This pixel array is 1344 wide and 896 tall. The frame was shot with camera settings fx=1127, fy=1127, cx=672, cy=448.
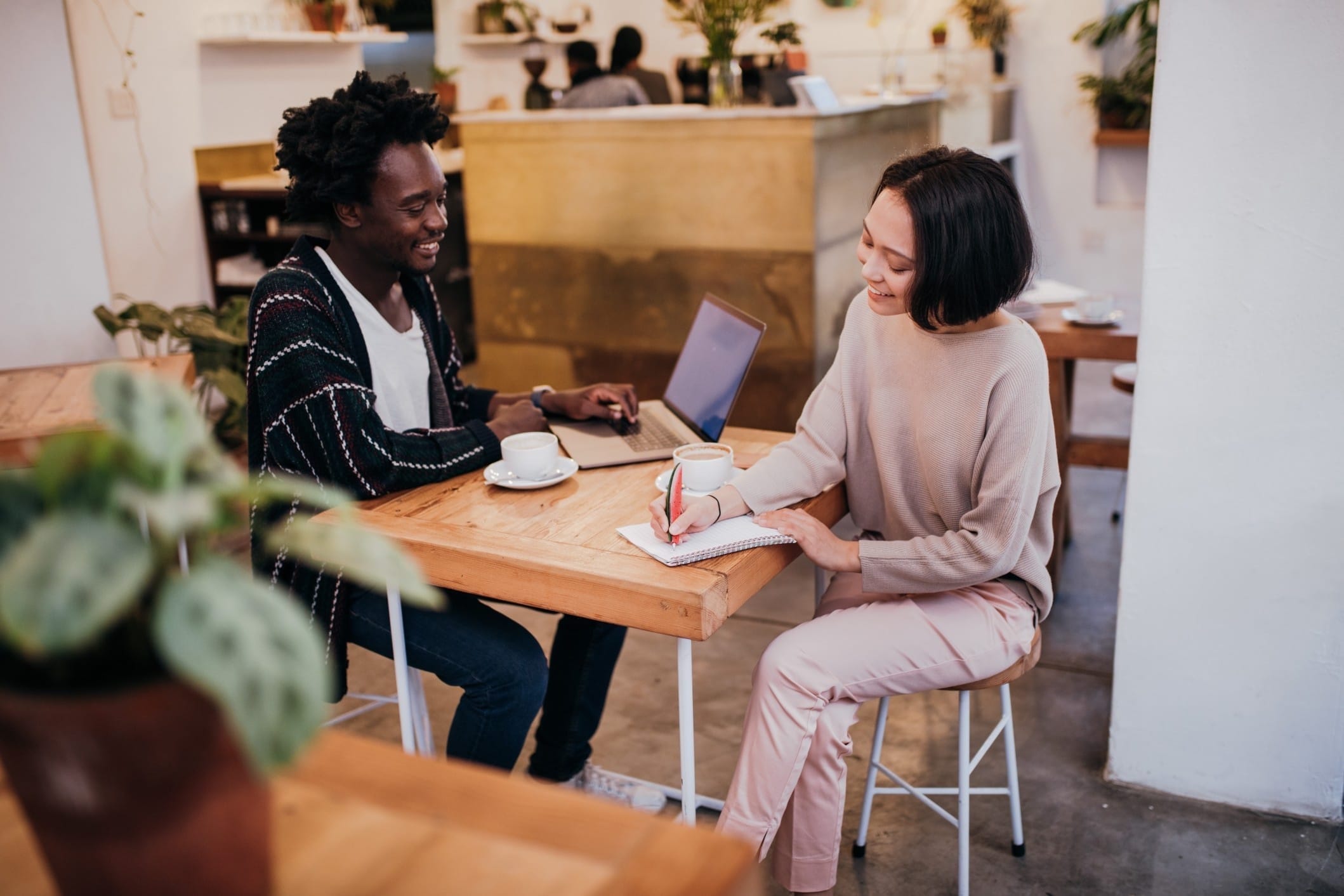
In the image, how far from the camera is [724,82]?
13.3 ft

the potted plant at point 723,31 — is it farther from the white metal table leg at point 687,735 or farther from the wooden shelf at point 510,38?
the wooden shelf at point 510,38

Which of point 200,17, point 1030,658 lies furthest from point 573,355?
point 1030,658

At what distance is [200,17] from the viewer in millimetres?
4812

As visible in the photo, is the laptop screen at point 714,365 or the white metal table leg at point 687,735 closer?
the white metal table leg at point 687,735

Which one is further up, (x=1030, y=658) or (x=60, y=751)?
(x=60, y=751)

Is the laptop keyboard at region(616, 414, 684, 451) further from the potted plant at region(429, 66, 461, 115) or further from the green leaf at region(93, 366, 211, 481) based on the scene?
the potted plant at region(429, 66, 461, 115)

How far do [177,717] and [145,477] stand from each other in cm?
14

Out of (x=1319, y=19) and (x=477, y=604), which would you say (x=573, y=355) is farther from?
(x=1319, y=19)

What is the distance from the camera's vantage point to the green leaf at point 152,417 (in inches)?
25.1

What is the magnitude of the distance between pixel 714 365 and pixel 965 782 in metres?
0.82

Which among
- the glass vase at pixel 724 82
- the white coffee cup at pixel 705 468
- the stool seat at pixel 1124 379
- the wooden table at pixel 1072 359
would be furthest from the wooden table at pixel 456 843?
the glass vase at pixel 724 82

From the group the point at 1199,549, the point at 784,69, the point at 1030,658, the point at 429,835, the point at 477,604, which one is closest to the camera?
the point at 429,835

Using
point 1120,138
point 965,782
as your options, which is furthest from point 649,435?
point 1120,138

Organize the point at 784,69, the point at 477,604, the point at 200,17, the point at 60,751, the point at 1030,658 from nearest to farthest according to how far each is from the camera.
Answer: the point at 60,751 < the point at 1030,658 < the point at 477,604 < the point at 200,17 < the point at 784,69
